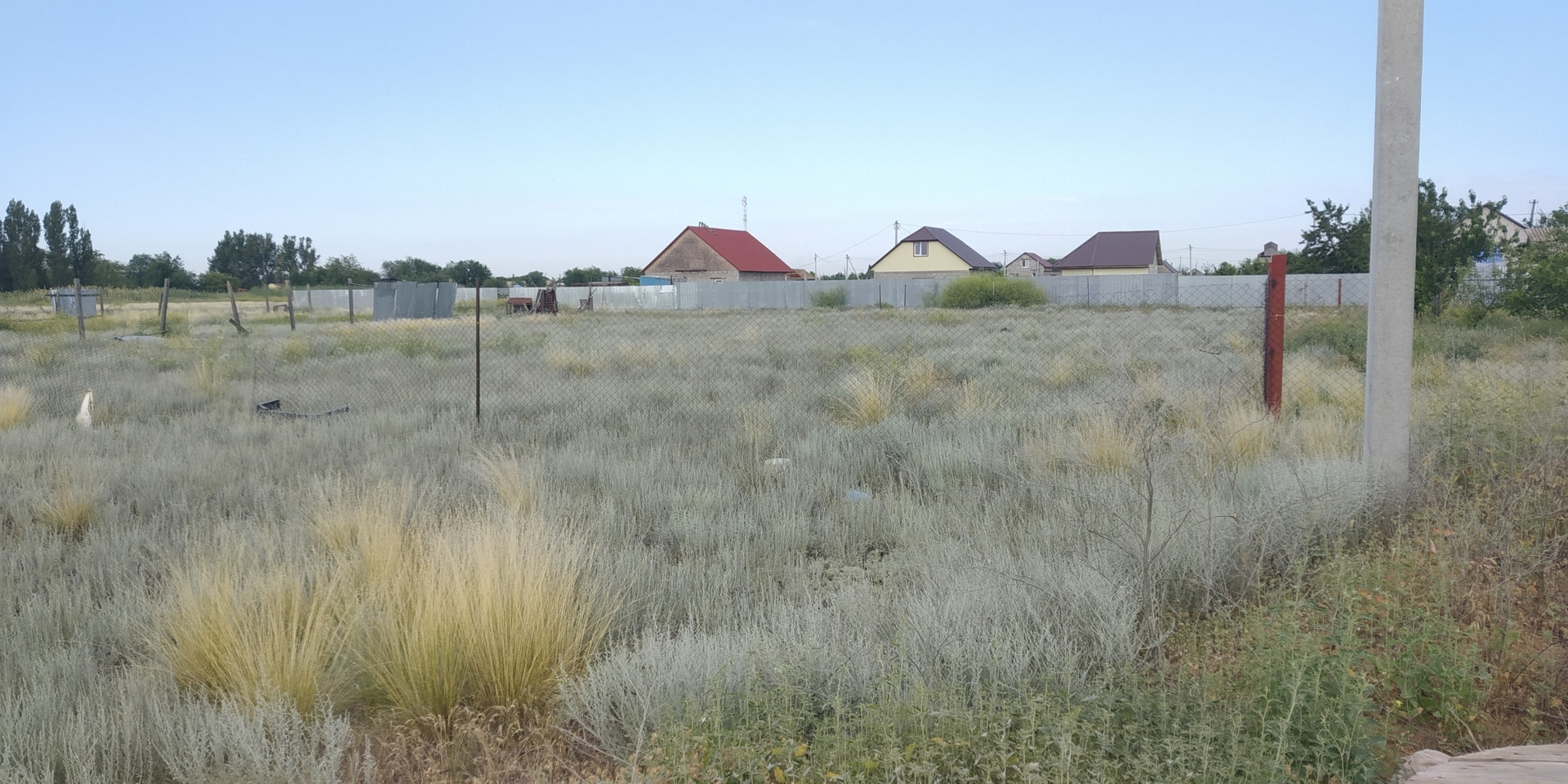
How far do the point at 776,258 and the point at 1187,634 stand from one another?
230 ft

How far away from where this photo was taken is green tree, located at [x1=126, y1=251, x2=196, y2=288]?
78188 mm

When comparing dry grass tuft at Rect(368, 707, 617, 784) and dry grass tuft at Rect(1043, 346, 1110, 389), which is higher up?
dry grass tuft at Rect(1043, 346, 1110, 389)

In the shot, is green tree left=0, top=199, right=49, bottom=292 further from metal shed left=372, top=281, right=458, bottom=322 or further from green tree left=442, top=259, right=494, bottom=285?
metal shed left=372, top=281, right=458, bottom=322

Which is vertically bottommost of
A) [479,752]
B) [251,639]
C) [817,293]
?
[479,752]

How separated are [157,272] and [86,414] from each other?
278 ft

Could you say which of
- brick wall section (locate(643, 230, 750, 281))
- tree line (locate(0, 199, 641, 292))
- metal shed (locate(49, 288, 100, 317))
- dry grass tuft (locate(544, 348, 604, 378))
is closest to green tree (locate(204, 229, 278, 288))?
tree line (locate(0, 199, 641, 292))

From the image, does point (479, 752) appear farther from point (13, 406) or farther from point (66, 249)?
point (66, 249)

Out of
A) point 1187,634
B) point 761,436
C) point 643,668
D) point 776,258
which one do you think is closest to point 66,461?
point 761,436

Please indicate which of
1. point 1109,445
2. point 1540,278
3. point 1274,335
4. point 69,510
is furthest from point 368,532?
point 1540,278

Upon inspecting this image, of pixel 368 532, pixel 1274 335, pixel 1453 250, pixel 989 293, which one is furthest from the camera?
pixel 989 293

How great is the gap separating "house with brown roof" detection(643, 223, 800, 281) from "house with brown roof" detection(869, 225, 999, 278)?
31.8 feet

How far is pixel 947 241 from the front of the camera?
70.3 meters

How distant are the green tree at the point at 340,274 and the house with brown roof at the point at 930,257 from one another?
42876 millimetres

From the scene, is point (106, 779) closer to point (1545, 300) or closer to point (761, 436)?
point (761, 436)
